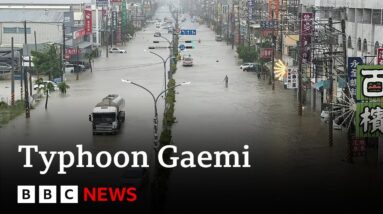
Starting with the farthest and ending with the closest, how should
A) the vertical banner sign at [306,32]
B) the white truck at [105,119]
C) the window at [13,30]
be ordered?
the window at [13,30] < the vertical banner sign at [306,32] < the white truck at [105,119]

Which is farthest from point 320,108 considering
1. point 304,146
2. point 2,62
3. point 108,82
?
point 2,62

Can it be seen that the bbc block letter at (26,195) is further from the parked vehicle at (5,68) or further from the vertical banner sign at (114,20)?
the vertical banner sign at (114,20)

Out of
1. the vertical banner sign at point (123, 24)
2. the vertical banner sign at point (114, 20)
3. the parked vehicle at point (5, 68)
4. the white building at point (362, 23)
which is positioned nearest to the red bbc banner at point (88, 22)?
the vertical banner sign at point (114, 20)

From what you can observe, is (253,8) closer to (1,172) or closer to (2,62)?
(2,62)

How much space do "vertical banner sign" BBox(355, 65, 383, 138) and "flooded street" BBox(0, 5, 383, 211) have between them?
3.61 feet

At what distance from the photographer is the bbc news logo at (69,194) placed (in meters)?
13.2

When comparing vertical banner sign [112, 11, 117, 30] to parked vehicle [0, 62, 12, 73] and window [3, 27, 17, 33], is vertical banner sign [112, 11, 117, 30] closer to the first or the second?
window [3, 27, 17, 33]

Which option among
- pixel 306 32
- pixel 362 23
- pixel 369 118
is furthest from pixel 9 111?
pixel 369 118

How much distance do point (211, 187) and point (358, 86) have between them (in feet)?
13.3

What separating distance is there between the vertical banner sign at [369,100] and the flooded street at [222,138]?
1101 mm

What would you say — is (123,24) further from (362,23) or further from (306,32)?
(362,23)

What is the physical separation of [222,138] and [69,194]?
23.8 feet

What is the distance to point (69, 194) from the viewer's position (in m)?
13.5

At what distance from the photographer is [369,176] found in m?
15.5
